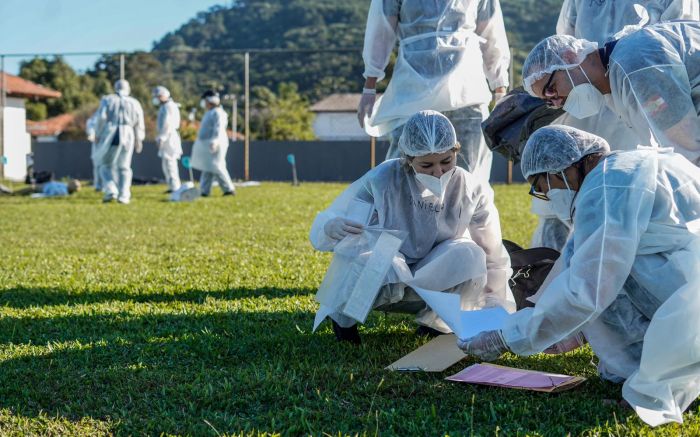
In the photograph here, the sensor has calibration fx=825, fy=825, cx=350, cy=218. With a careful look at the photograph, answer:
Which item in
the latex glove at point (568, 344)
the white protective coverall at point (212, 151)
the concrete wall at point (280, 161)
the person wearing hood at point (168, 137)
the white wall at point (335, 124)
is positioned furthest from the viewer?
the white wall at point (335, 124)

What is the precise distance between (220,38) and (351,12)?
13457 millimetres

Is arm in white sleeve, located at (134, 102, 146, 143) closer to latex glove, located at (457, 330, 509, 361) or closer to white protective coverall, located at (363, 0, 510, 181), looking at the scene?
white protective coverall, located at (363, 0, 510, 181)

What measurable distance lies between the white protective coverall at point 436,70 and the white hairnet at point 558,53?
4.84 ft

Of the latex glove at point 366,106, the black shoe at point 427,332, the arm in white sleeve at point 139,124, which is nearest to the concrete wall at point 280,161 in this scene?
the arm in white sleeve at point 139,124

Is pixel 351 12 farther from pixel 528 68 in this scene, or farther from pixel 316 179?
pixel 528 68

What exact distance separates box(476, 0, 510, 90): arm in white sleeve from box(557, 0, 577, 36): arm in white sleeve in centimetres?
54

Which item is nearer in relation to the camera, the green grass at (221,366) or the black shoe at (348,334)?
the green grass at (221,366)

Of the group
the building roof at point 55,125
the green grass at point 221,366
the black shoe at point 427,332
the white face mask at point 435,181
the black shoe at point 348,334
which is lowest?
the green grass at point 221,366

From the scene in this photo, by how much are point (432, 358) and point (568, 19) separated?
2239mm

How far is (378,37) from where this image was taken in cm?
514

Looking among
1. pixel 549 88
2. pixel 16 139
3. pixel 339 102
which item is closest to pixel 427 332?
pixel 549 88

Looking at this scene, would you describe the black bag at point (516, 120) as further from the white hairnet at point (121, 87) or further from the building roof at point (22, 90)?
the building roof at point (22, 90)

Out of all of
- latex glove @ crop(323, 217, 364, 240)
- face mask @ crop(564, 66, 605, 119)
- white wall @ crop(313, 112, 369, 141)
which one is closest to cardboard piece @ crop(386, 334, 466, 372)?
latex glove @ crop(323, 217, 364, 240)

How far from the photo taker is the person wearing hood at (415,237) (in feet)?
12.0
